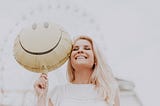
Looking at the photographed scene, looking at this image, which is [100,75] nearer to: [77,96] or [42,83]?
[77,96]

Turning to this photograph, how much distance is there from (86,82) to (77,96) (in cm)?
7

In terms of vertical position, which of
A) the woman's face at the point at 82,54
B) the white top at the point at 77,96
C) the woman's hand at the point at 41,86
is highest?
the woman's face at the point at 82,54

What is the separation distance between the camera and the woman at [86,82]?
1556 mm

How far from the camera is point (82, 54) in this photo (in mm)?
1569

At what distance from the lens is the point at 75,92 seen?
157 cm

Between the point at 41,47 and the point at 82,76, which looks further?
the point at 82,76

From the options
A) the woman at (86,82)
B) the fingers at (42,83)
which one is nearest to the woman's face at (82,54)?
the woman at (86,82)

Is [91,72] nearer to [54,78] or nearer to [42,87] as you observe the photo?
[42,87]

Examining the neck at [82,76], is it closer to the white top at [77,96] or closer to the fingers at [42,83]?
the white top at [77,96]

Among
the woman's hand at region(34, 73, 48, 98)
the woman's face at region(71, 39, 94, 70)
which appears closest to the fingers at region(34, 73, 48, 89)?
the woman's hand at region(34, 73, 48, 98)

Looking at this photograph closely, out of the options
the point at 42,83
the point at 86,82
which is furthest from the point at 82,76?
the point at 42,83

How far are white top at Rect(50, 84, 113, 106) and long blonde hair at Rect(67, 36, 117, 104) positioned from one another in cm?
3

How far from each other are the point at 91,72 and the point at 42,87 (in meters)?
0.20

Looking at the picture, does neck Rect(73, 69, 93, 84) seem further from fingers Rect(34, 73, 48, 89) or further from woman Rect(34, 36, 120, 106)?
fingers Rect(34, 73, 48, 89)
